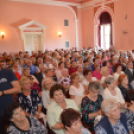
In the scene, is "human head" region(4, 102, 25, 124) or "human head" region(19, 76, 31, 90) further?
"human head" region(19, 76, 31, 90)

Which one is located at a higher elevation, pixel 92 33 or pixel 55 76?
pixel 92 33

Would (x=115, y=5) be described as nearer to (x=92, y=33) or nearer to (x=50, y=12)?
(x=92, y=33)

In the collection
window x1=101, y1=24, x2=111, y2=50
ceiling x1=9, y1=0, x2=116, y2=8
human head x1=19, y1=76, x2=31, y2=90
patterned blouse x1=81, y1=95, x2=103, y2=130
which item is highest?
ceiling x1=9, y1=0, x2=116, y2=8

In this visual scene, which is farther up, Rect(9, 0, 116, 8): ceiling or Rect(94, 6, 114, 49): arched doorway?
Rect(9, 0, 116, 8): ceiling

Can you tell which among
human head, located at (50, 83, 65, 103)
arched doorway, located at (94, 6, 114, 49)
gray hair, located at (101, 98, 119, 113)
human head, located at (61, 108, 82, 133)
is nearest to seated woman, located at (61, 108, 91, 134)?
human head, located at (61, 108, 82, 133)

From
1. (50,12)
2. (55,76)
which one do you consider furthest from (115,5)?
(55,76)

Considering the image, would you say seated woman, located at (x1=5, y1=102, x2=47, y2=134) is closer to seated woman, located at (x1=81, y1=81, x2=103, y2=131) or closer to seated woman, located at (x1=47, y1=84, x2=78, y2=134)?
seated woman, located at (x1=47, y1=84, x2=78, y2=134)

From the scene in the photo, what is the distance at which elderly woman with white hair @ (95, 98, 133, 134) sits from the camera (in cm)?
197

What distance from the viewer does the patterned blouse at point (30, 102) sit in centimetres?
282

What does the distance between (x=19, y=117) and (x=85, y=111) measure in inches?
42.2

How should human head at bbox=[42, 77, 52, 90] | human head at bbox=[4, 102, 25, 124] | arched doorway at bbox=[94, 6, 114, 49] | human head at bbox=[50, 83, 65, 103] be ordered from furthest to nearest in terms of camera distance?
arched doorway at bbox=[94, 6, 114, 49]
human head at bbox=[42, 77, 52, 90]
human head at bbox=[50, 83, 65, 103]
human head at bbox=[4, 102, 25, 124]

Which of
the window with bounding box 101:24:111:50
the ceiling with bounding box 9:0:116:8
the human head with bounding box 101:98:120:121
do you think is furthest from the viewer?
the window with bounding box 101:24:111:50

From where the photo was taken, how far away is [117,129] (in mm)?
2049

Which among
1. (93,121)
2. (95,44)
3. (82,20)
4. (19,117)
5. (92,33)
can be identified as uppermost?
(82,20)
